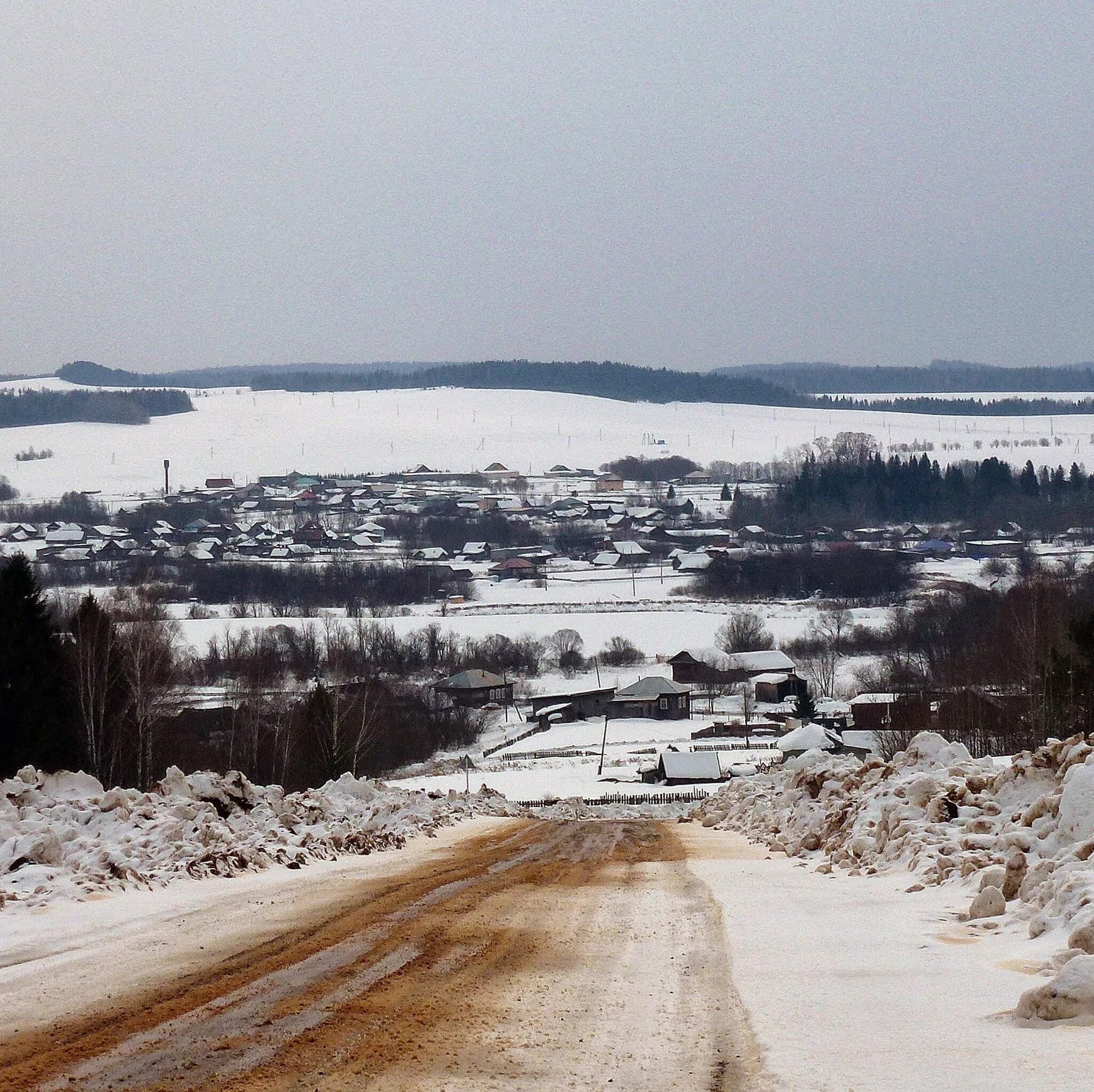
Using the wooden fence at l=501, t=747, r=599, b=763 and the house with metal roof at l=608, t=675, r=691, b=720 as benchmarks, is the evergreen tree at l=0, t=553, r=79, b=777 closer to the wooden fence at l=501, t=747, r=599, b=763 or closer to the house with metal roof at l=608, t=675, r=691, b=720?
the wooden fence at l=501, t=747, r=599, b=763

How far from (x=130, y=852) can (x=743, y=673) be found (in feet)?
246

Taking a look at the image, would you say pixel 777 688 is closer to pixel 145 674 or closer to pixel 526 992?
pixel 145 674

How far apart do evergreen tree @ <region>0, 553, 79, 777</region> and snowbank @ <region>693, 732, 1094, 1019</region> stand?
1263 cm

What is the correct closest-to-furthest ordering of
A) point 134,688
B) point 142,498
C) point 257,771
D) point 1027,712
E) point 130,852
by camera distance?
point 130,852 < point 134,688 < point 1027,712 < point 257,771 < point 142,498

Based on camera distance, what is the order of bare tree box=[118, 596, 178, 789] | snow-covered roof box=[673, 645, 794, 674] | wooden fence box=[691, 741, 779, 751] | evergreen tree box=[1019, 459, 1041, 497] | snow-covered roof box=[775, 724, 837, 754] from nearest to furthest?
1. bare tree box=[118, 596, 178, 789]
2. snow-covered roof box=[775, 724, 837, 754]
3. wooden fence box=[691, 741, 779, 751]
4. snow-covered roof box=[673, 645, 794, 674]
5. evergreen tree box=[1019, 459, 1041, 497]

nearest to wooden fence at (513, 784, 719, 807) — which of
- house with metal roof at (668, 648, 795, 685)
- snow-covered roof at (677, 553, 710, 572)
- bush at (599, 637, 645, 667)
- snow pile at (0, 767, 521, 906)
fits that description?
snow pile at (0, 767, 521, 906)

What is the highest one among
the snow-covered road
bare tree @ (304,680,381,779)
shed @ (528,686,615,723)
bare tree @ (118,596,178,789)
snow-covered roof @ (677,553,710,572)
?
the snow-covered road

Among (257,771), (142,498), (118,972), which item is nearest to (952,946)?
(118,972)

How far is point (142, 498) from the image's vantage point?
190m

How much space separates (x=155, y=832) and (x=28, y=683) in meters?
11.4

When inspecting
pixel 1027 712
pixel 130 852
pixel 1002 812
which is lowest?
pixel 1027 712

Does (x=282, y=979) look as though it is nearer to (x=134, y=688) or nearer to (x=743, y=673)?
(x=134, y=688)

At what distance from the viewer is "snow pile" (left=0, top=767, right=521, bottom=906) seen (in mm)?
11758

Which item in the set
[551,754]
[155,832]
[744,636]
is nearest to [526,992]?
[155,832]
